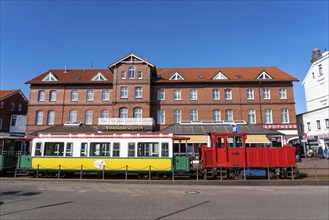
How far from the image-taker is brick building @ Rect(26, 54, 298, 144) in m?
36.6

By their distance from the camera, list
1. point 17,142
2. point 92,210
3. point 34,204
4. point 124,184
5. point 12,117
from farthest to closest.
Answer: point 12,117
point 17,142
point 124,184
point 34,204
point 92,210

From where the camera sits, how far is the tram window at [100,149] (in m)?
19.0

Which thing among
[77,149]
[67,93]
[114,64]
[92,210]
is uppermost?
[114,64]

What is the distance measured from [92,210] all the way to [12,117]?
48143 millimetres

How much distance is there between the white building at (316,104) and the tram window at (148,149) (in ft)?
103

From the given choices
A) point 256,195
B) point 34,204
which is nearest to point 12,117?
point 34,204

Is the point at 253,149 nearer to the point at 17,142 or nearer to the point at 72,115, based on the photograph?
the point at 17,142

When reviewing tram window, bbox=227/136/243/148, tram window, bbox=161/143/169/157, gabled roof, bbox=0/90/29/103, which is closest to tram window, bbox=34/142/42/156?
tram window, bbox=161/143/169/157

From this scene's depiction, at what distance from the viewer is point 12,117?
48.7m

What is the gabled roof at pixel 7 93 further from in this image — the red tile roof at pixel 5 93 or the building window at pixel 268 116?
the building window at pixel 268 116

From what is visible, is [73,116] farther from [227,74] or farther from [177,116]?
[227,74]

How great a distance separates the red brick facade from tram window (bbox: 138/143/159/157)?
17.5 metres

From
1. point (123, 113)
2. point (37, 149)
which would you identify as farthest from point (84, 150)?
point (123, 113)

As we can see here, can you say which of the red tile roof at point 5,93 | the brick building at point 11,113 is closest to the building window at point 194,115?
the brick building at point 11,113
